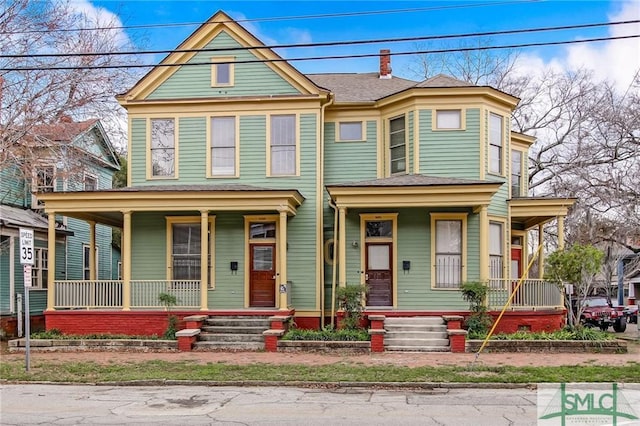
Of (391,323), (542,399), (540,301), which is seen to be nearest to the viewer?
(542,399)

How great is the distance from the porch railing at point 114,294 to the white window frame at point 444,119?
835 cm

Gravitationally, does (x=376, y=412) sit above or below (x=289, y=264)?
below

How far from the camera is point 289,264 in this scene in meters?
20.0

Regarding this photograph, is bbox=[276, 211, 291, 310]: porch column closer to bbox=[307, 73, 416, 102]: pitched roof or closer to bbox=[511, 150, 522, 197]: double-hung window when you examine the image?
bbox=[307, 73, 416, 102]: pitched roof

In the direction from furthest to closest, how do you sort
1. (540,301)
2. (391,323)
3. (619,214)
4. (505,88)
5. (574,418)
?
(505,88) → (619,214) → (540,301) → (391,323) → (574,418)

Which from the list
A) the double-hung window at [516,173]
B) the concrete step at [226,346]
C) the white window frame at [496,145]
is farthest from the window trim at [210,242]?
the double-hung window at [516,173]

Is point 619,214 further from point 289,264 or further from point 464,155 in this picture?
point 289,264

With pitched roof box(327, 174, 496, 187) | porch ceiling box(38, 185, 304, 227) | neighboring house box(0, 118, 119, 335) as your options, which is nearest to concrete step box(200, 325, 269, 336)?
porch ceiling box(38, 185, 304, 227)

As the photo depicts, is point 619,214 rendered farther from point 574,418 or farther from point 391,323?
point 574,418

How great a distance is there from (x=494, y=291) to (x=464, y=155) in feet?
13.3

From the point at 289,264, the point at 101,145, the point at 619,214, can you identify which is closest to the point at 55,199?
the point at 289,264

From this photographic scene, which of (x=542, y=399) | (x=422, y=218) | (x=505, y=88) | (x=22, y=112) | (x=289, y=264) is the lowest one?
(x=542, y=399)

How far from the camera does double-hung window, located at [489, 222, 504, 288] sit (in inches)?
789

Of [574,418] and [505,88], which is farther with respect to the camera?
[505,88]
